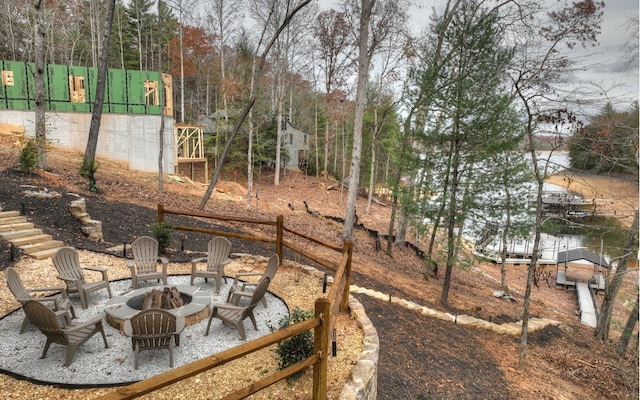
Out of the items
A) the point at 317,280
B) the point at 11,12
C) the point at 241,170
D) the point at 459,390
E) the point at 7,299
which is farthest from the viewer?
the point at 241,170

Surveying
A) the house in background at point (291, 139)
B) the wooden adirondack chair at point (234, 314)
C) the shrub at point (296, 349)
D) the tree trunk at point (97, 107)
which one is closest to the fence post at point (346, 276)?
the wooden adirondack chair at point (234, 314)

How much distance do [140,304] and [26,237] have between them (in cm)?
425

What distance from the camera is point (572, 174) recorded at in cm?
720

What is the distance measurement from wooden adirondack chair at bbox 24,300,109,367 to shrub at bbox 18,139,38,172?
9.52 meters

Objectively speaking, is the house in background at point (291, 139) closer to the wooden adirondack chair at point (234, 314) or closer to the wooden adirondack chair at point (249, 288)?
the wooden adirondack chair at point (249, 288)

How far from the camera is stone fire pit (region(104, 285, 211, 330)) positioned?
497cm

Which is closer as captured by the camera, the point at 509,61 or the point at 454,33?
the point at 509,61

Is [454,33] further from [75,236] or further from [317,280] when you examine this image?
[75,236]

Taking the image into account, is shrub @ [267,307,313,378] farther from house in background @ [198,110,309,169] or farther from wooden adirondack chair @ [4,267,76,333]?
house in background @ [198,110,309,169]

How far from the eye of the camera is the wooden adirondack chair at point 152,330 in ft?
13.0

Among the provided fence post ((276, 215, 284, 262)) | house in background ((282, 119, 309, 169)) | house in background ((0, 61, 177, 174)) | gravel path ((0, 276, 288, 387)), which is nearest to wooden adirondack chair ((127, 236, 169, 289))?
gravel path ((0, 276, 288, 387))

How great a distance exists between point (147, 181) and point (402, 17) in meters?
14.5

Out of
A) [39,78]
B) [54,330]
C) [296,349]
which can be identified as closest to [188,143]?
[39,78]

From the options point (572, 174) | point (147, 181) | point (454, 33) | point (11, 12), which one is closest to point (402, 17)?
point (454, 33)
